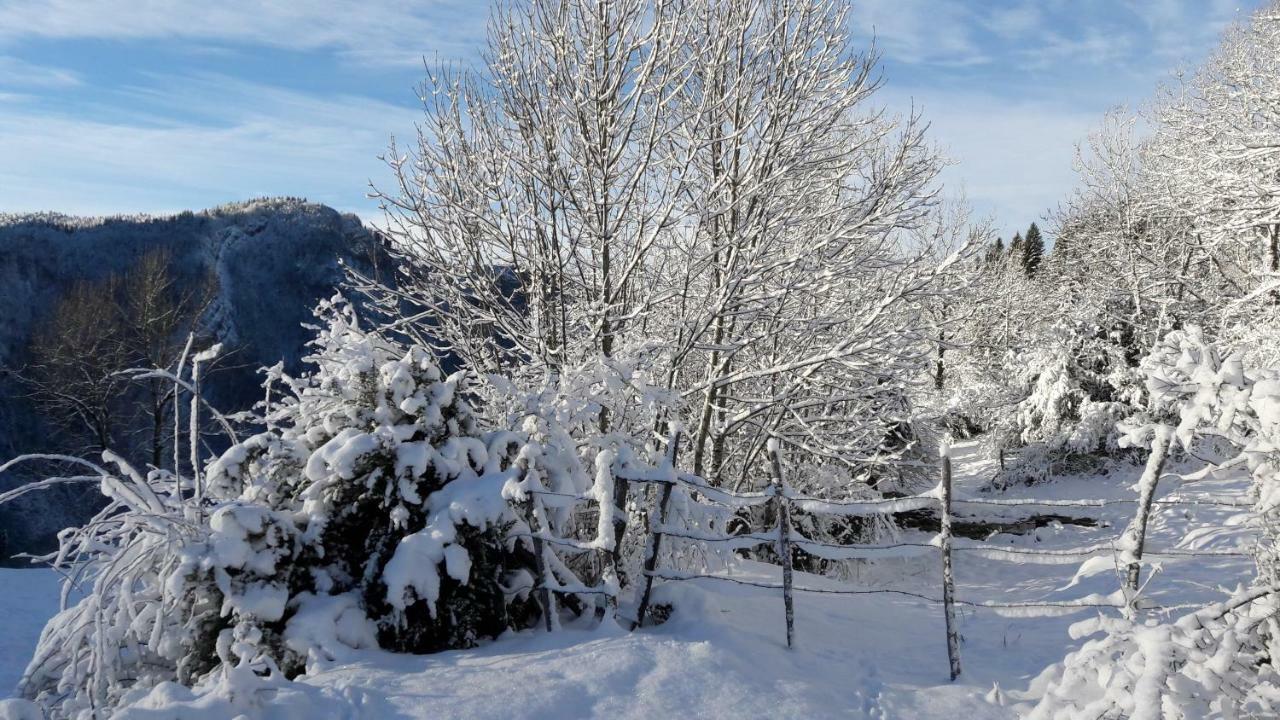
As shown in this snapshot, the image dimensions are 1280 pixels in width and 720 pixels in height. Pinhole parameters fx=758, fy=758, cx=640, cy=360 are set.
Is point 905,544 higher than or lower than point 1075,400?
lower

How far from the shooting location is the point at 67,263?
102ft

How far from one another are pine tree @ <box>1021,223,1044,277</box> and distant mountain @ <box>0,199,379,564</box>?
33.6 metres

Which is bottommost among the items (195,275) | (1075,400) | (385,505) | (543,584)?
(543,584)

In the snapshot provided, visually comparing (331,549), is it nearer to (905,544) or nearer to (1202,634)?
(905,544)

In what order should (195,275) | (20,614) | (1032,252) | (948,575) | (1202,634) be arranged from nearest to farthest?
(1202,634) < (948,575) < (20,614) < (195,275) < (1032,252)

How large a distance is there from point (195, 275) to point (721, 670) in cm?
3609

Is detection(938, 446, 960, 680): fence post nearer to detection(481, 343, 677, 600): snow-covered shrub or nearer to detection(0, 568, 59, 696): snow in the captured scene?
detection(481, 343, 677, 600): snow-covered shrub

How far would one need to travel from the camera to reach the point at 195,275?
1312 inches

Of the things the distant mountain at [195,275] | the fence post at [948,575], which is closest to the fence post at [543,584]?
the fence post at [948,575]

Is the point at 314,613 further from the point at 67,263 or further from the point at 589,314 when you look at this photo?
the point at 67,263

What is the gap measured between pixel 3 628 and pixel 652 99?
8.06 m

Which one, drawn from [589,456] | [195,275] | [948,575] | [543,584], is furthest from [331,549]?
[195,275]

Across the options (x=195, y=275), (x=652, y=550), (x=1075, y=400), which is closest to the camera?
(x=652, y=550)

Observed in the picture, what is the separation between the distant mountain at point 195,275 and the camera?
23969mm
